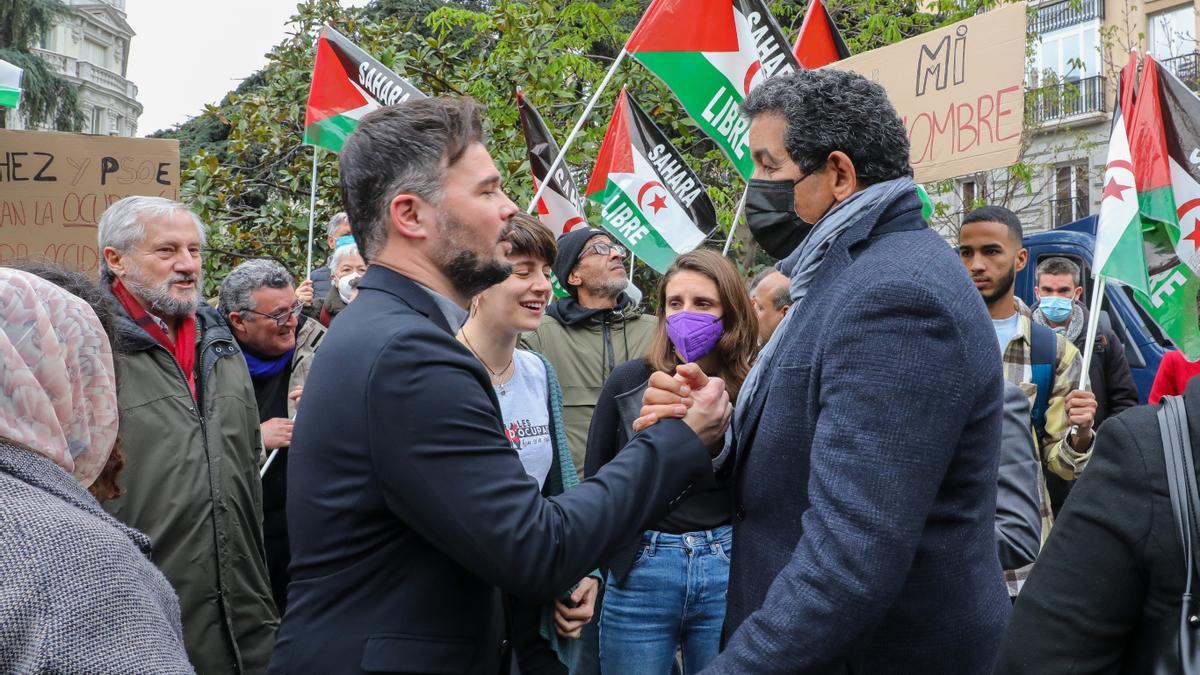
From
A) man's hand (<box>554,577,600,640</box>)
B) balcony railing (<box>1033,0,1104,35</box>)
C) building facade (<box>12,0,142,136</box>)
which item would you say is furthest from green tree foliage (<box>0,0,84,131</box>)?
building facade (<box>12,0,142,136</box>)

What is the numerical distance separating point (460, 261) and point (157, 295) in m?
2.35

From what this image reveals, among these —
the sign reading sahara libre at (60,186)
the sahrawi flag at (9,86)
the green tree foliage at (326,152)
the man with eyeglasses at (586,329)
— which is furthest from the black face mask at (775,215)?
the green tree foliage at (326,152)

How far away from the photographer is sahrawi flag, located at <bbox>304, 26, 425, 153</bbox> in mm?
6502

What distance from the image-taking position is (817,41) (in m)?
6.41

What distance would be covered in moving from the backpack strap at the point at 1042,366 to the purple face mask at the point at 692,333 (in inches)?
74.8

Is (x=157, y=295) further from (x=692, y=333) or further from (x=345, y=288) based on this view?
(x=692, y=333)

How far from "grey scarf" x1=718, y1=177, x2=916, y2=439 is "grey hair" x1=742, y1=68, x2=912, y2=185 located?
0.05m

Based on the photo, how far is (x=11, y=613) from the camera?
4.13ft

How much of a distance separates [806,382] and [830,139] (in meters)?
0.53

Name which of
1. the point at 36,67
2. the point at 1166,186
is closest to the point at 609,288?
the point at 1166,186

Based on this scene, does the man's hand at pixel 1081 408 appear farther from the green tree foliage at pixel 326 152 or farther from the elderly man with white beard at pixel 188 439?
the green tree foliage at pixel 326 152

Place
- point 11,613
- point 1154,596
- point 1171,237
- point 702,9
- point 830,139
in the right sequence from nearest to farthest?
point 11,613
point 1154,596
point 830,139
point 1171,237
point 702,9

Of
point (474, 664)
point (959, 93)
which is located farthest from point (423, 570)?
point (959, 93)

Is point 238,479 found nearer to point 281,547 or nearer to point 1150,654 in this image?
point 281,547
